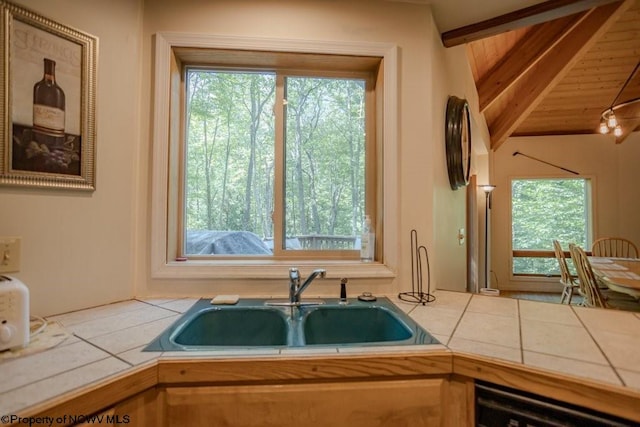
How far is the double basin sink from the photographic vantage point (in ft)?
3.53

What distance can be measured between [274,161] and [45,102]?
900 millimetres

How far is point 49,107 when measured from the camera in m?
1.00

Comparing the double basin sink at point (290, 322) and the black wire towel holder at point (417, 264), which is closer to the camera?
the double basin sink at point (290, 322)

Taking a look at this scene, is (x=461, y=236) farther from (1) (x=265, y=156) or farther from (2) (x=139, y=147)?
(2) (x=139, y=147)

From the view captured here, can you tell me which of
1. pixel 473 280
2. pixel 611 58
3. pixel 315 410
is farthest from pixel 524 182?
pixel 315 410

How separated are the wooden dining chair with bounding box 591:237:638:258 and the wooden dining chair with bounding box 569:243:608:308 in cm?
40

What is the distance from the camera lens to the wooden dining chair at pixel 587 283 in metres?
1.98

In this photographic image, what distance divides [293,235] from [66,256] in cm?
94

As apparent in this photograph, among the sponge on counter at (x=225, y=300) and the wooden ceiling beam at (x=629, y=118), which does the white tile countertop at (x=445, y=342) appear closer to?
the sponge on counter at (x=225, y=300)

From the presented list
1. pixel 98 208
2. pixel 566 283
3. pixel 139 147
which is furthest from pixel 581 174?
pixel 98 208

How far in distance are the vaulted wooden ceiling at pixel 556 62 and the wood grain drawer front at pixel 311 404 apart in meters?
1.72

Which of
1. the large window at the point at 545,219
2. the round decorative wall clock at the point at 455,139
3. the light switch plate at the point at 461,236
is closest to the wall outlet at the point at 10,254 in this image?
the round decorative wall clock at the point at 455,139

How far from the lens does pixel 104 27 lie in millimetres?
1137

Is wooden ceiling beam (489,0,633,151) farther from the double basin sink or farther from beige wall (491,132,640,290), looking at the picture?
the double basin sink
